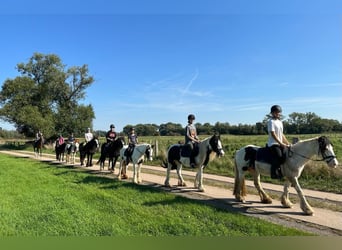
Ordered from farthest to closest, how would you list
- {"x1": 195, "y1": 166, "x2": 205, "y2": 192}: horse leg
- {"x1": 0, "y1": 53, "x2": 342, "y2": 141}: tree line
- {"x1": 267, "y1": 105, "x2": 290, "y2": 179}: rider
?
{"x1": 0, "y1": 53, "x2": 342, "y2": 141}: tree line → {"x1": 195, "y1": 166, "x2": 205, "y2": 192}: horse leg → {"x1": 267, "y1": 105, "x2": 290, "y2": 179}: rider

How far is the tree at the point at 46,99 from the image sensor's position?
42750mm

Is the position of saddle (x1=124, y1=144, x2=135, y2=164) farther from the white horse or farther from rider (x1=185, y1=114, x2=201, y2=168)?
rider (x1=185, y1=114, x2=201, y2=168)

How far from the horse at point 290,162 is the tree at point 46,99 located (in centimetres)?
3828

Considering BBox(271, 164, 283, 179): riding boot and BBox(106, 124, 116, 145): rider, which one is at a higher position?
BBox(106, 124, 116, 145): rider

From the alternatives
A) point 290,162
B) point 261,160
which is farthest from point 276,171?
point 261,160

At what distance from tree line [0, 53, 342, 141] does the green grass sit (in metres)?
31.5

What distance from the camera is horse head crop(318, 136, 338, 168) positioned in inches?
272

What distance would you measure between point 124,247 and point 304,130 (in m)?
39.6

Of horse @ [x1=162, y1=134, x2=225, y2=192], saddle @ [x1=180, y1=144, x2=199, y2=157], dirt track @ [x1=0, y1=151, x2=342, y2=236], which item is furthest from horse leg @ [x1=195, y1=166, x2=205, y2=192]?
saddle @ [x1=180, y1=144, x2=199, y2=157]

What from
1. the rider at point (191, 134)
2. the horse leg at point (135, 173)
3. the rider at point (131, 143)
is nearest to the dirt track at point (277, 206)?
the horse leg at point (135, 173)

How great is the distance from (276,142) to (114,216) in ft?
13.8

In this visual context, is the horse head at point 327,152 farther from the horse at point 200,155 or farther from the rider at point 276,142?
the horse at point 200,155

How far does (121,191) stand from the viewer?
962 cm

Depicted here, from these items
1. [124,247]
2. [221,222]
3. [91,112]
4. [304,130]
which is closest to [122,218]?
[124,247]
